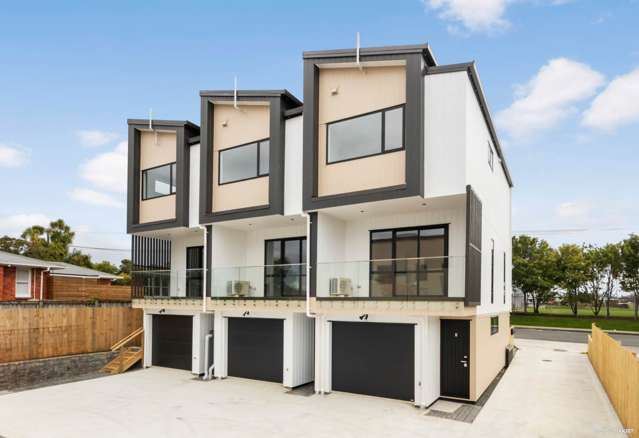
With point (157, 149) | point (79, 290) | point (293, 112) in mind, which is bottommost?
point (79, 290)

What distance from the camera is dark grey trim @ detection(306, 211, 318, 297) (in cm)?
1323

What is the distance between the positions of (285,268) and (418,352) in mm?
4941

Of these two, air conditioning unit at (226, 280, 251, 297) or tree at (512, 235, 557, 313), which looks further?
tree at (512, 235, 557, 313)

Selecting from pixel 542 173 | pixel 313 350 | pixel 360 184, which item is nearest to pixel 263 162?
pixel 360 184

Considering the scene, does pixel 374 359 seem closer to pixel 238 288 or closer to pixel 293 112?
pixel 238 288

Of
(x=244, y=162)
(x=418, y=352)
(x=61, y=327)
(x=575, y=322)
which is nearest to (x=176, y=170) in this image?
(x=244, y=162)

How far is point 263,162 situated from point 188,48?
366 inches

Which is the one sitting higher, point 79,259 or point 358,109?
point 358,109

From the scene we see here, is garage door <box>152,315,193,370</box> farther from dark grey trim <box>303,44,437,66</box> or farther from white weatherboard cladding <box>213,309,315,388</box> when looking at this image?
dark grey trim <box>303,44,437,66</box>

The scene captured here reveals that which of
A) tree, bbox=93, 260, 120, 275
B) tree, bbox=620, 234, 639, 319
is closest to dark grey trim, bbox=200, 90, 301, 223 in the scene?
tree, bbox=93, 260, 120, 275

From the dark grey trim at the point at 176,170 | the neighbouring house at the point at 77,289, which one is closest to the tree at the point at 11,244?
the neighbouring house at the point at 77,289

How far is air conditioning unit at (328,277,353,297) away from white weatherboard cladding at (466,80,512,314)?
11.8ft

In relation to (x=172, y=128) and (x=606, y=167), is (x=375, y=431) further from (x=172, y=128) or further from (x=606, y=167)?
(x=606, y=167)

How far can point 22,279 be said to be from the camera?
22.1 meters
